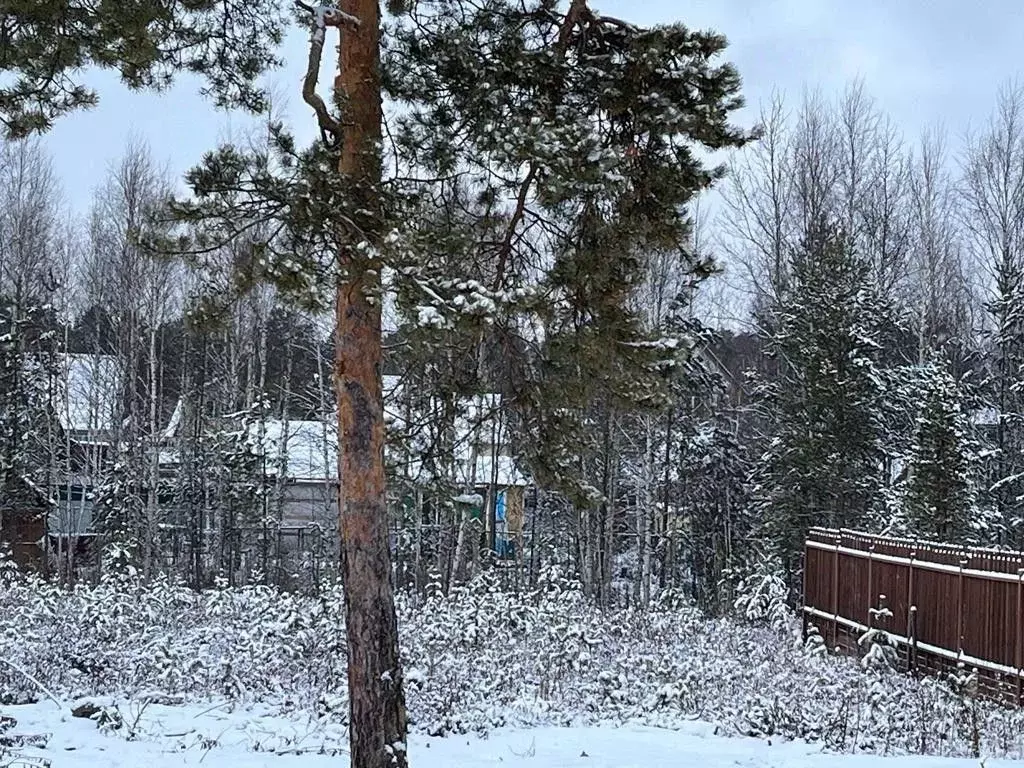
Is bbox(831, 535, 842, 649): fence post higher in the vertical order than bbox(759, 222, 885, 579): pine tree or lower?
lower

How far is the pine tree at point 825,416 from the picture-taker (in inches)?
702

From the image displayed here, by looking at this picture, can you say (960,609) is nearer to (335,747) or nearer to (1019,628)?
(1019,628)

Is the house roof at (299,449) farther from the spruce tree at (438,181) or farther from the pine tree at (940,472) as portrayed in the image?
the spruce tree at (438,181)

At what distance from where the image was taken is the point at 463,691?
9.06 meters

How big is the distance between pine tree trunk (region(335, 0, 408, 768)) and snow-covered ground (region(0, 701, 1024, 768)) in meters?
1.29

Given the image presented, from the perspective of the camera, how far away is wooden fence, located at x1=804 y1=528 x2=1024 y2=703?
9.98 meters

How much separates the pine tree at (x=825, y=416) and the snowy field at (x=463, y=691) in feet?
18.5

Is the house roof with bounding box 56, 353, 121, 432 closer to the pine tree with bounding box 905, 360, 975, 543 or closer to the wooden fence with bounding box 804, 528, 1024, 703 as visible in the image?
the wooden fence with bounding box 804, 528, 1024, 703

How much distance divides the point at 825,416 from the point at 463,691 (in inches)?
427

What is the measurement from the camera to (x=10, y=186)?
2295 cm

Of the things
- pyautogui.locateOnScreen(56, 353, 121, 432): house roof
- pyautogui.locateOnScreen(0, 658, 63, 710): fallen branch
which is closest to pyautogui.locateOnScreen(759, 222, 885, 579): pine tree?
pyautogui.locateOnScreen(0, 658, 63, 710): fallen branch

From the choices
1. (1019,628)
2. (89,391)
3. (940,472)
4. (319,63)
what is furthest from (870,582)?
(89,391)

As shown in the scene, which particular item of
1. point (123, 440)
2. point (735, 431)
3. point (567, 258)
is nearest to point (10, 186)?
point (123, 440)

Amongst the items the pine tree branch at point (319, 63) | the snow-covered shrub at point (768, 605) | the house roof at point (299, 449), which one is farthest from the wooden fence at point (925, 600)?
the house roof at point (299, 449)
